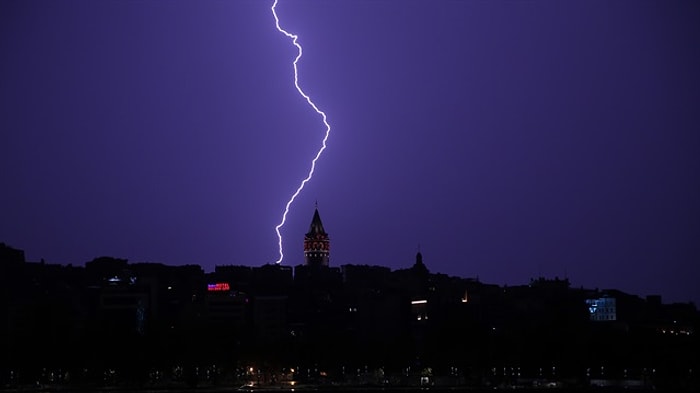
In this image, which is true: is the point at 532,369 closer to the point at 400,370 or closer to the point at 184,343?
the point at 400,370

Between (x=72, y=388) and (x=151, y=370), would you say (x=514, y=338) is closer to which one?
(x=151, y=370)

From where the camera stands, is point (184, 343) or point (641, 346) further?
point (184, 343)

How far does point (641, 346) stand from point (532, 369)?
507 inches

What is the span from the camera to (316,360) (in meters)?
173

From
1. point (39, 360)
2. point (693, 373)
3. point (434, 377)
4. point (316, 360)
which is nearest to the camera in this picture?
point (693, 373)

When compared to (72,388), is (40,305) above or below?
above

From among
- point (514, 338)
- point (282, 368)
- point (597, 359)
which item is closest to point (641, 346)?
point (597, 359)

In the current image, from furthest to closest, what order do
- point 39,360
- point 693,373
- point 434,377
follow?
point 434,377 < point 39,360 < point 693,373

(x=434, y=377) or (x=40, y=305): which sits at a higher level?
(x=40, y=305)

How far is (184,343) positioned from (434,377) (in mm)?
31987

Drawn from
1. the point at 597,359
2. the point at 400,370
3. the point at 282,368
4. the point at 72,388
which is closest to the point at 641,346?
the point at 597,359

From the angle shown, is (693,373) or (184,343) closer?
(693,373)

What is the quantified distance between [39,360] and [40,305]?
19052 mm

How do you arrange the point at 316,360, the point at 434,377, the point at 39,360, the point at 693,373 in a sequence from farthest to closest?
1. the point at 316,360
2. the point at 434,377
3. the point at 39,360
4. the point at 693,373
